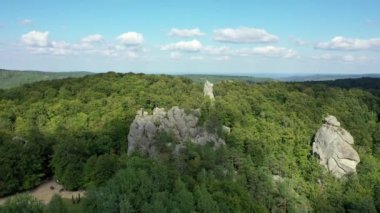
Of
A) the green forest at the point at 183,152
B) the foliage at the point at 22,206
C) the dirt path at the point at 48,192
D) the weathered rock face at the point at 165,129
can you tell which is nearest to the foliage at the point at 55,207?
the green forest at the point at 183,152

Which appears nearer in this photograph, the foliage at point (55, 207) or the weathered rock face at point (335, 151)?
the foliage at point (55, 207)

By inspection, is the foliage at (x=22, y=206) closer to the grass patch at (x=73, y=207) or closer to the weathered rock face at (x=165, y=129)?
the grass patch at (x=73, y=207)

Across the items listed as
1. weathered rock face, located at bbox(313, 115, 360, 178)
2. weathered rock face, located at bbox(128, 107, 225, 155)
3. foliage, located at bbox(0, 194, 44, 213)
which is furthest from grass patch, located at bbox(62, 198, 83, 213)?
weathered rock face, located at bbox(313, 115, 360, 178)

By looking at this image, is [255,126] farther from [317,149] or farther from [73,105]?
[73,105]

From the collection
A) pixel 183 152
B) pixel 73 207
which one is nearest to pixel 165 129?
pixel 183 152

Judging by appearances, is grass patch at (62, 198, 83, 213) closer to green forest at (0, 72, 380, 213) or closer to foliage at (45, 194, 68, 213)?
green forest at (0, 72, 380, 213)

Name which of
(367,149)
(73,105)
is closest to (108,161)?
(73,105)
